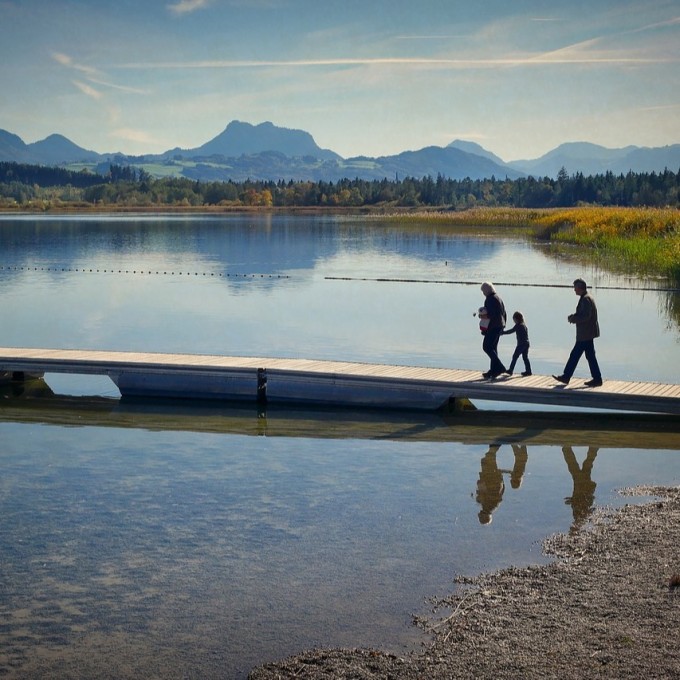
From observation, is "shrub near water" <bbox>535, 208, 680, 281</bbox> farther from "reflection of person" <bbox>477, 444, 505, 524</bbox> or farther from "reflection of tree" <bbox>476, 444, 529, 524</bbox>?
"reflection of person" <bbox>477, 444, 505, 524</bbox>

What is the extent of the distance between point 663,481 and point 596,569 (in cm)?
412

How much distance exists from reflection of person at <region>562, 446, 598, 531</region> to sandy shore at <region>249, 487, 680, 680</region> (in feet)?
4.42

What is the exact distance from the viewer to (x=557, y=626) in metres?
8.49

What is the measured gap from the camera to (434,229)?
9656cm

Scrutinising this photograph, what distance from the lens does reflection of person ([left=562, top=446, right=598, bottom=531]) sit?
12109 millimetres

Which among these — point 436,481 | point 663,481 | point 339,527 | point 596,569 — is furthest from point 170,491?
point 663,481

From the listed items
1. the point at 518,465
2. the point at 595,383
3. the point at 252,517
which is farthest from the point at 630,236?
the point at 252,517

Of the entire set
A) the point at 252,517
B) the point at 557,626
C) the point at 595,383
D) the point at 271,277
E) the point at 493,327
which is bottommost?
the point at 252,517

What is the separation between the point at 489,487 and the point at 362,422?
450cm

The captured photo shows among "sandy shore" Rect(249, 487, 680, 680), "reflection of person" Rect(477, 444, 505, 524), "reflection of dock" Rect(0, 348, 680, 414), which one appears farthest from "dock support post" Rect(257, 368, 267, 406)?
"sandy shore" Rect(249, 487, 680, 680)

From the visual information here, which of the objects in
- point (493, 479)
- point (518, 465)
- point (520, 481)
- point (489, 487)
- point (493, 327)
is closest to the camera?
point (489, 487)

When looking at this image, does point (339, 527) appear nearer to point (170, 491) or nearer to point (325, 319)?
point (170, 491)

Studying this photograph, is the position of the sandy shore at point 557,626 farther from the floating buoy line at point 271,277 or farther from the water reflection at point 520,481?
the floating buoy line at point 271,277

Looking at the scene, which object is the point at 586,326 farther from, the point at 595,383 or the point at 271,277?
the point at 271,277
